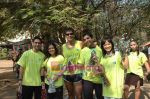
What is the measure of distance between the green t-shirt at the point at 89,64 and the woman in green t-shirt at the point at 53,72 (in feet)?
1.49

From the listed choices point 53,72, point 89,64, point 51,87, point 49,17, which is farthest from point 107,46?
point 49,17

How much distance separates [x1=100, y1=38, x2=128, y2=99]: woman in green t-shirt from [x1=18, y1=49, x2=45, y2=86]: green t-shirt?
1.46m

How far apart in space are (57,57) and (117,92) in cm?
152

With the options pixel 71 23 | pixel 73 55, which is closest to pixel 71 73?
pixel 73 55

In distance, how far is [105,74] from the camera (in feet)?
20.9

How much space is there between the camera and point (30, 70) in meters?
7.13

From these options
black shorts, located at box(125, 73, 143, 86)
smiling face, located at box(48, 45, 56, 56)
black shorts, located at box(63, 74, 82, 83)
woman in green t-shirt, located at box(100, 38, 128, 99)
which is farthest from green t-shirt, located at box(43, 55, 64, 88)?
black shorts, located at box(125, 73, 143, 86)

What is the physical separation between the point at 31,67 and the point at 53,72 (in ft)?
1.45

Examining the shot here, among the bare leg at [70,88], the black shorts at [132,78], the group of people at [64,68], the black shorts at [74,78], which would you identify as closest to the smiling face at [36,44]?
the group of people at [64,68]

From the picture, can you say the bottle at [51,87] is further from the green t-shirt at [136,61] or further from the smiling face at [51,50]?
the green t-shirt at [136,61]

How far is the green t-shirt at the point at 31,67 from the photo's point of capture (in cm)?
710

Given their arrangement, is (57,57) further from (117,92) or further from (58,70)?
(117,92)

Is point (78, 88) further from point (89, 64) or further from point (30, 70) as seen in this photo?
point (30, 70)

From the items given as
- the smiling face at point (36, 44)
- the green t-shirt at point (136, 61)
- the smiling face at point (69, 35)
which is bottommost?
the green t-shirt at point (136, 61)
